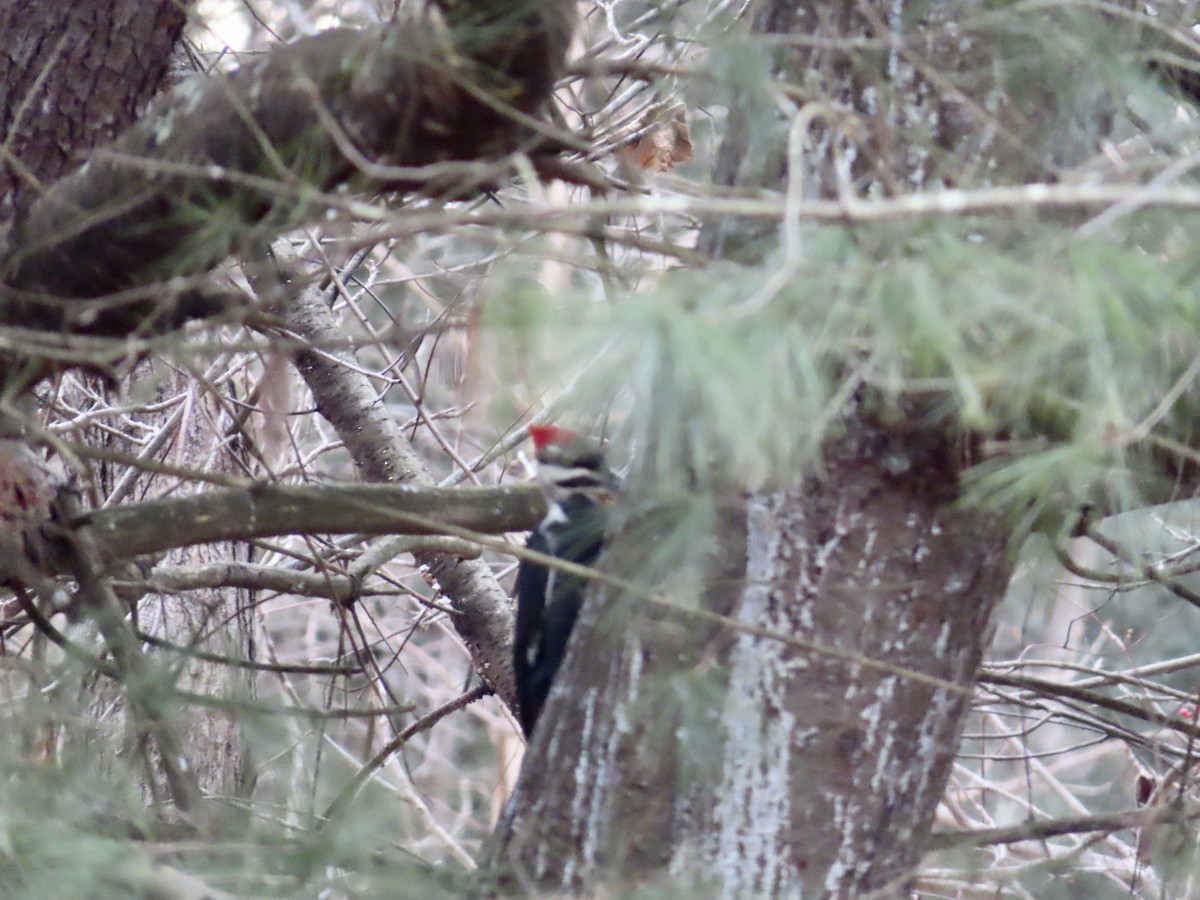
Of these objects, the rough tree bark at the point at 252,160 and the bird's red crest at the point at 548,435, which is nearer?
the rough tree bark at the point at 252,160

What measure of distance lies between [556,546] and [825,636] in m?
0.52

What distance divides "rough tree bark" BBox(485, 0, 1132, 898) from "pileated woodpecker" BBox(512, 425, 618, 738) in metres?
0.18

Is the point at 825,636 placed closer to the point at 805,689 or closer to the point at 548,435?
the point at 805,689

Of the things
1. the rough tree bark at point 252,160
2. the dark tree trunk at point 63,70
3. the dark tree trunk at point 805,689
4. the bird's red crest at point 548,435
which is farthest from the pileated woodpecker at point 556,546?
the dark tree trunk at point 63,70

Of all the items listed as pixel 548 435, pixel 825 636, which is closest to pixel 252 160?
pixel 548 435

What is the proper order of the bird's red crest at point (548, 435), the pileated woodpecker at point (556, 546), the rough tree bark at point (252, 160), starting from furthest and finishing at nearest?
the bird's red crest at point (548, 435) < the pileated woodpecker at point (556, 546) < the rough tree bark at point (252, 160)

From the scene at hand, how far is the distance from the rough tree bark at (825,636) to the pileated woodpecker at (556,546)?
0.18 metres

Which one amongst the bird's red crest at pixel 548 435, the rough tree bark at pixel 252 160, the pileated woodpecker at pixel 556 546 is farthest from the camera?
the bird's red crest at pixel 548 435

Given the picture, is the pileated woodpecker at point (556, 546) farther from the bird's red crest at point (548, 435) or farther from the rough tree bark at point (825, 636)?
the rough tree bark at point (825, 636)

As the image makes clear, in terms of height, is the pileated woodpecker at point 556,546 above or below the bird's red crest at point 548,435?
below

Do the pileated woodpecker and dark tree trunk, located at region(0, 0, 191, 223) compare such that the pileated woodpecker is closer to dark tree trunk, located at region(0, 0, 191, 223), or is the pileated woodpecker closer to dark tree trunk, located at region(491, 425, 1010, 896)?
dark tree trunk, located at region(491, 425, 1010, 896)

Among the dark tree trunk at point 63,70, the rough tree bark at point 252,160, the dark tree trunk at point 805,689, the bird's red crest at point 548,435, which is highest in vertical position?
the dark tree trunk at point 63,70

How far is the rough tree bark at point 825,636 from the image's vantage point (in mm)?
1194

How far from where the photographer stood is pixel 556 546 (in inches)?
65.0
